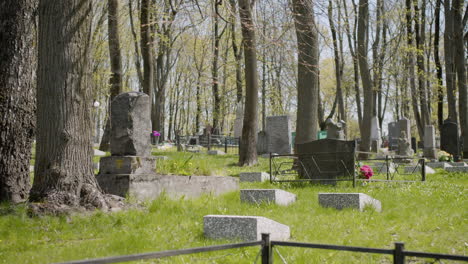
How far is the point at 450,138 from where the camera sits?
899 inches

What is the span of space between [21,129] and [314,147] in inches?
277

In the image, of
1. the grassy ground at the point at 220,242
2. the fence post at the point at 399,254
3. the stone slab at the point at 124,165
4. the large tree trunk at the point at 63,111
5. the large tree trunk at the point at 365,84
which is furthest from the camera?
the large tree trunk at the point at 365,84

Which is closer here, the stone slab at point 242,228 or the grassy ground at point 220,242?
the grassy ground at point 220,242

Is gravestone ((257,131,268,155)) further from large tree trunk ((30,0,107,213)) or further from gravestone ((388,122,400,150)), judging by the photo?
large tree trunk ((30,0,107,213))

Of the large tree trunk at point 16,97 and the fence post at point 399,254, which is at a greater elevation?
the large tree trunk at point 16,97

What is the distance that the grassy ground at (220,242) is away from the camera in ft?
17.6

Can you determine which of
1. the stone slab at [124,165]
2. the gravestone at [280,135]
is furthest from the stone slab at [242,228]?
the gravestone at [280,135]

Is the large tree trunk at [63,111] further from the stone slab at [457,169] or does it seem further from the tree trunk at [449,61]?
the tree trunk at [449,61]

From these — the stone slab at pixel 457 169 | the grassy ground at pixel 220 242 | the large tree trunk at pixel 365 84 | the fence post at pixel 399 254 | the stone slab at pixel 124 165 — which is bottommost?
the grassy ground at pixel 220 242

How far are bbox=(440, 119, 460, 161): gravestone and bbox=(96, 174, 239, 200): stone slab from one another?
1599 centimetres

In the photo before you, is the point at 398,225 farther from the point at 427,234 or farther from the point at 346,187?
the point at 346,187

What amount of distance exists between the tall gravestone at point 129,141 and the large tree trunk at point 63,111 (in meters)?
1.51

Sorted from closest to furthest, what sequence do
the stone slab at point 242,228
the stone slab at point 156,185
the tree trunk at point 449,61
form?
the stone slab at point 242,228, the stone slab at point 156,185, the tree trunk at point 449,61

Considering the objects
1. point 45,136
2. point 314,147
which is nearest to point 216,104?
point 314,147
